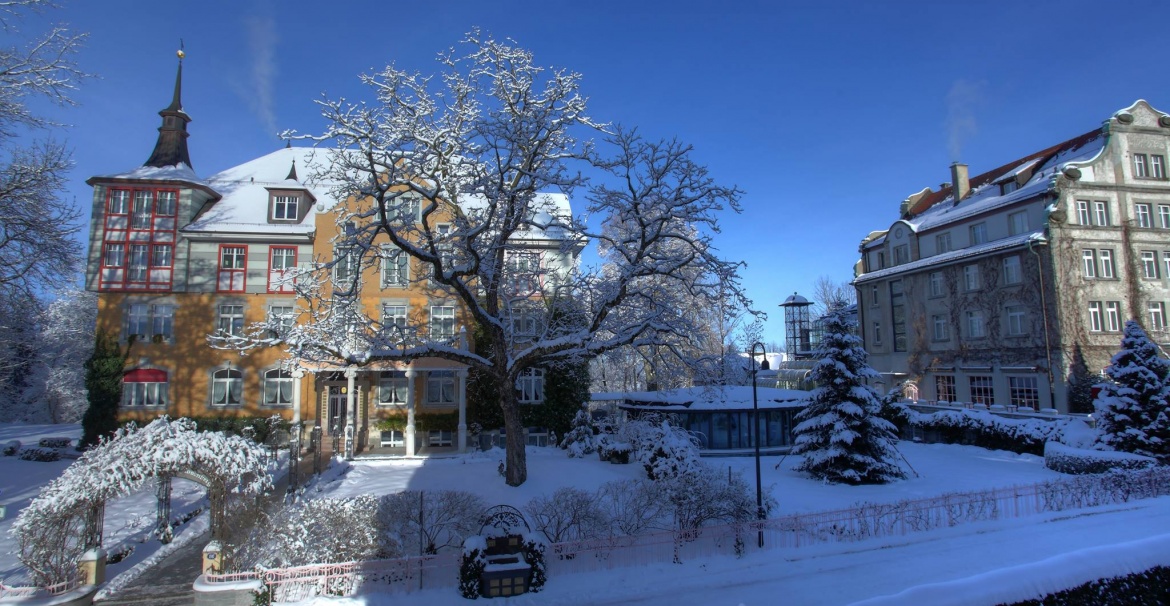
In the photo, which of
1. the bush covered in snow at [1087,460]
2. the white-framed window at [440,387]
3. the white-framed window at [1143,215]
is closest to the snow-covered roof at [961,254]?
the white-framed window at [1143,215]

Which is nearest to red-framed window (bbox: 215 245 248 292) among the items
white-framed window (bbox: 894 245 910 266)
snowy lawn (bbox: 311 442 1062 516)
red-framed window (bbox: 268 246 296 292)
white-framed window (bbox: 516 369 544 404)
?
red-framed window (bbox: 268 246 296 292)

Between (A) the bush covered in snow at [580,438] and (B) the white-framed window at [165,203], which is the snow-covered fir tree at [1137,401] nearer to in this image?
(A) the bush covered in snow at [580,438]

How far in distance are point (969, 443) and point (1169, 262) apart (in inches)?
641

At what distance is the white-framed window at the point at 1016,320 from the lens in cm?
3058

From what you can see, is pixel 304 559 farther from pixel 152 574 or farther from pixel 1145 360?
pixel 1145 360

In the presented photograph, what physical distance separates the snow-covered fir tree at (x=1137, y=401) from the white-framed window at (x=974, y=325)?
12310mm

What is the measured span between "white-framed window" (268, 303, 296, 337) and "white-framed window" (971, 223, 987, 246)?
35826 mm

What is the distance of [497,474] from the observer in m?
17.0

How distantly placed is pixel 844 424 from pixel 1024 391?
18574 millimetres

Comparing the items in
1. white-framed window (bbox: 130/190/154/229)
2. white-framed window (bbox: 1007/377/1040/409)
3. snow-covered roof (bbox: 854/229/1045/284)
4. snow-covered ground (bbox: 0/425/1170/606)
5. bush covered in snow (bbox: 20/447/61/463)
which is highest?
white-framed window (bbox: 130/190/154/229)

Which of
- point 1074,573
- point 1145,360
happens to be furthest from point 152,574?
point 1145,360

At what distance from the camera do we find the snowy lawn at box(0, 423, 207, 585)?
1173 cm

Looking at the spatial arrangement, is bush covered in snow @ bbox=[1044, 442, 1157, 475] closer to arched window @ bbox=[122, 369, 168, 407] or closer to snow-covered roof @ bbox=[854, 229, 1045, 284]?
snow-covered roof @ bbox=[854, 229, 1045, 284]

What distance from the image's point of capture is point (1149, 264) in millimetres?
30562
